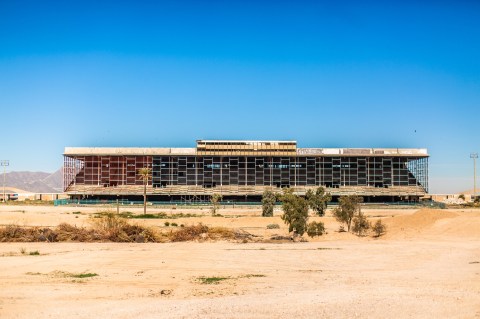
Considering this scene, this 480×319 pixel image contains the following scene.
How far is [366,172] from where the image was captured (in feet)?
359

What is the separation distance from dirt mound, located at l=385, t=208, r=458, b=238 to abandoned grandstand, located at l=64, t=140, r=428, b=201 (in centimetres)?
6401

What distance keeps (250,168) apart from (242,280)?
299ft

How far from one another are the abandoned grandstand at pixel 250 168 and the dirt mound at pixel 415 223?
64005 millimetres

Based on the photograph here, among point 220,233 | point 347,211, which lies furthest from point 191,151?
point 220,233

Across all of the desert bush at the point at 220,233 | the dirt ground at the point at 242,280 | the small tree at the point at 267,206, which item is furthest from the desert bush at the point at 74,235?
the small tree at the point at 267,206

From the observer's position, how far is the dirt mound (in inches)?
1475

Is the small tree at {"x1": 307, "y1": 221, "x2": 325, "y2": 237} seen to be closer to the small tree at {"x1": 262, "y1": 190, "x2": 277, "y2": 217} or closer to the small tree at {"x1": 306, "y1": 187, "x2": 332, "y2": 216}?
the small tree at {"x1": 306, "y1": 187, "x2": 332, "y2": 216}

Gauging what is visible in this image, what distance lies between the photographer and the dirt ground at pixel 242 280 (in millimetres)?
14000

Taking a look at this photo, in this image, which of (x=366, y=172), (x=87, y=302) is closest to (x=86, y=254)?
(x=87, y=302)

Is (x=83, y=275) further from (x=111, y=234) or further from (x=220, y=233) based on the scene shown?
(x=220, y=233)

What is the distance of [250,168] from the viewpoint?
110m

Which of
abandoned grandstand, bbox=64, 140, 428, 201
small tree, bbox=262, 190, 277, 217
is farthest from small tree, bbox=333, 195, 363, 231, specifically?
abandoned grandstand, bbox=64, 140, 428, 201

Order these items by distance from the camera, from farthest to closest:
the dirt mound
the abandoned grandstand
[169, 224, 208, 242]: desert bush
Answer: the abandoned grandstand, the dirt mound, [169, 224, 208, 242]: desert bush

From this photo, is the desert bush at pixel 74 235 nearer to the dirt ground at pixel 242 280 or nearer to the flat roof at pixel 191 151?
the dirt ground at pixel 242 280
